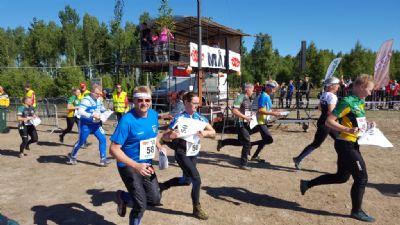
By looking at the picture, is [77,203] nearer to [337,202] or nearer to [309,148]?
[337,202]

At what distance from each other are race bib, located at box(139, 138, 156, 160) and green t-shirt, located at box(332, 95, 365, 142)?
7.85 feet

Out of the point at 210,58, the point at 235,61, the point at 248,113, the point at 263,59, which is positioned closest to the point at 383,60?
the point at 235,61

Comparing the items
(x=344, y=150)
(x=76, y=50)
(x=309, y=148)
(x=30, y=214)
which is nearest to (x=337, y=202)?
(x=344, y=150)

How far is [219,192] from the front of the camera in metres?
5.50

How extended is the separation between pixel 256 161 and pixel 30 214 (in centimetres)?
485

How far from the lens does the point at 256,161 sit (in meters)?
7.57

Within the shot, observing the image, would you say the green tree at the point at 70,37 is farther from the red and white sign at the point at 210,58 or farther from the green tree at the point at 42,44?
the red and white sign at the point at 210,58

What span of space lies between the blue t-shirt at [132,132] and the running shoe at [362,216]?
2939mm

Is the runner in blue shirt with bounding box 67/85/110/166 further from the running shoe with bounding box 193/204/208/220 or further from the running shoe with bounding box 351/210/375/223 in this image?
the running shoe with bounding box 351/210/375/223

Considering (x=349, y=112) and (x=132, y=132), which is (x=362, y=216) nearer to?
(x=349, y=112)

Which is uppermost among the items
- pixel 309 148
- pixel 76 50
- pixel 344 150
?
pixel 76 50

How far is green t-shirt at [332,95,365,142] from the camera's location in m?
4.10

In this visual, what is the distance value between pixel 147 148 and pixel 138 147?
123 mm

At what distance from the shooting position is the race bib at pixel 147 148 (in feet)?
12.0
